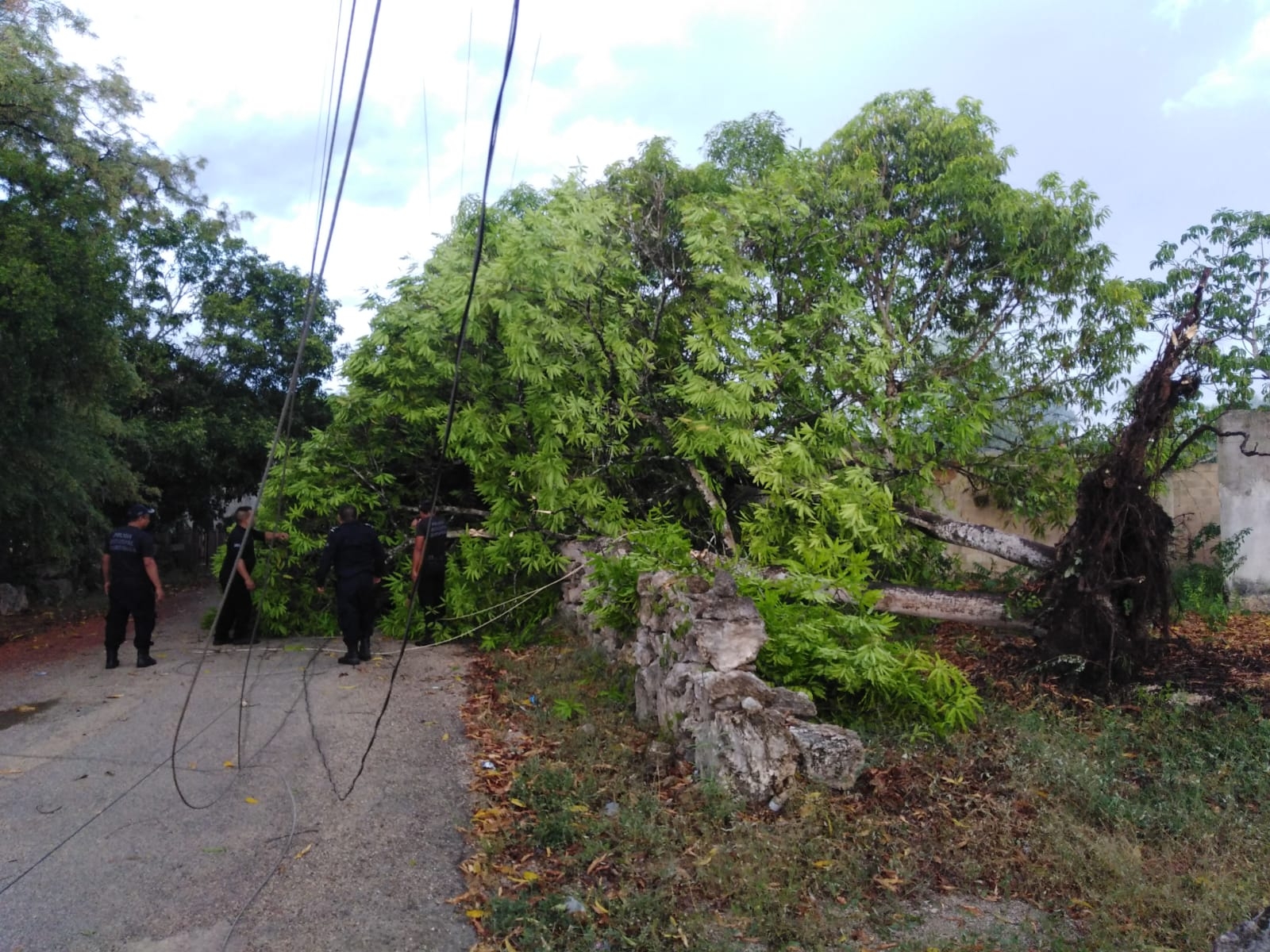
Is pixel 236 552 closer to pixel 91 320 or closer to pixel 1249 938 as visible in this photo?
pixel 91 320

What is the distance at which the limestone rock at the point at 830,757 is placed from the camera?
5246mm

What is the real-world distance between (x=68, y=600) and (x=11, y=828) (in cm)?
1260

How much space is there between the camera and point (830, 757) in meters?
5.25

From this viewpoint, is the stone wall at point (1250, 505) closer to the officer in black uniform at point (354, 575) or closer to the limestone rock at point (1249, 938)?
the limestone rock at point (1249, 938)

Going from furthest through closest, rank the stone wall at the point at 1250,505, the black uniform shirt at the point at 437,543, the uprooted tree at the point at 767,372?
1. the black uniform shirt at the point at 437,543
2. the stone wall at the point at 1250,505
3. the uprooted tree at the point at 767,372

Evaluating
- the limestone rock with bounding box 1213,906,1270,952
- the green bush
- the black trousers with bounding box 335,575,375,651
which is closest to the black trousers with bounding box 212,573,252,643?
the black trousers with bounding box 335,575,375,651

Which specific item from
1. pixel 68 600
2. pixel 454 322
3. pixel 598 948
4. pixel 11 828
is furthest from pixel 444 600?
pixel 68 600

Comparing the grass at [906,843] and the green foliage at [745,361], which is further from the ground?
the green foliage at [745,361]

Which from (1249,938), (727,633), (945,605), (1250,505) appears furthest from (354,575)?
(1250,505)

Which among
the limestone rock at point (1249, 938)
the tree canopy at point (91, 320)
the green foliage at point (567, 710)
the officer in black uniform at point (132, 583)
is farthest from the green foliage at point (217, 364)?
the limestone rock at point (1249, 938)

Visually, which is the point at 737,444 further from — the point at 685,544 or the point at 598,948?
the point at 598,948

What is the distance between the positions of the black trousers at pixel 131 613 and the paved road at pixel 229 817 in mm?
549

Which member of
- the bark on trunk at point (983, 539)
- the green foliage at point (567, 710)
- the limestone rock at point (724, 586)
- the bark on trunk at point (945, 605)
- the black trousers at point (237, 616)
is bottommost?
the black trousers at point (237, 616)

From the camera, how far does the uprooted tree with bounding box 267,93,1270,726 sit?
8789mm
